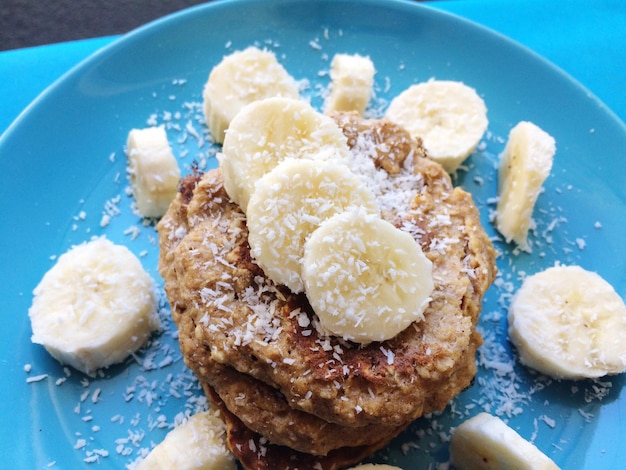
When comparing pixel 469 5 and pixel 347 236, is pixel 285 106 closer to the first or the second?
pixel 347 236

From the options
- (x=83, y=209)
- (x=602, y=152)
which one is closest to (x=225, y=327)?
(x=83, y=209)

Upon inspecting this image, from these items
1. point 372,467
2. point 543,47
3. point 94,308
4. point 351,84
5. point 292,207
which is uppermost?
point 292,207

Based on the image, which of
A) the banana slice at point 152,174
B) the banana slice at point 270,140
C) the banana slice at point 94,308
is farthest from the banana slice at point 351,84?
the banana slice at point 94,308

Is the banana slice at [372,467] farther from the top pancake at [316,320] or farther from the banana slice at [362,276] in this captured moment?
the banana slice at [362,276]

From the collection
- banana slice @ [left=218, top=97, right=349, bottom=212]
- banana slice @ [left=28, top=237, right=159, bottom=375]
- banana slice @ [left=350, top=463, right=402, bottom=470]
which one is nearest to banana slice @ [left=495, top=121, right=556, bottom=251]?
banana slice @ [left=218, top=97, right=349, bottom=212]

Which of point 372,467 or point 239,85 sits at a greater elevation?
point 239,85

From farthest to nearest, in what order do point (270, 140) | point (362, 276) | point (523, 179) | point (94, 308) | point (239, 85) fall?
point (239, 85) < point (523, 179) < point (94, 308) < point (270, 140) < point (362, 276)

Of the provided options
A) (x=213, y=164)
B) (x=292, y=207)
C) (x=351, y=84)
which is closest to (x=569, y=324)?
(x=292, y=207)

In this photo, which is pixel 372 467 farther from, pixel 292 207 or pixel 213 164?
pixel 213 164
